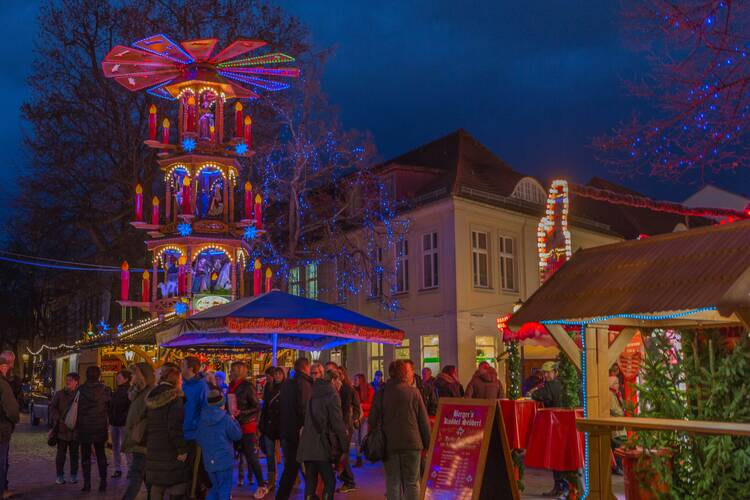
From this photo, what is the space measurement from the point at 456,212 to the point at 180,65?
446 inches

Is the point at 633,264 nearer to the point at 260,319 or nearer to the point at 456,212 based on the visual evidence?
the point at 260,319

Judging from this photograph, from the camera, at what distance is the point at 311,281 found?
36.6m

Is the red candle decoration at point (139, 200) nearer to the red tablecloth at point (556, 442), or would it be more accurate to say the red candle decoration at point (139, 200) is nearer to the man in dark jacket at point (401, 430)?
the red tablecloth at point (556, 442)

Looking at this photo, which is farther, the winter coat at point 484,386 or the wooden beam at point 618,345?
the winter coat at point 484,386

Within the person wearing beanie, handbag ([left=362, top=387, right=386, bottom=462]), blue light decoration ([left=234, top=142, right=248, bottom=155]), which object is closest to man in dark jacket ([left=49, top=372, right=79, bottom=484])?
the person wearing beanie

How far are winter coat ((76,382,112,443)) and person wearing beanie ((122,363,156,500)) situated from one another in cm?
306

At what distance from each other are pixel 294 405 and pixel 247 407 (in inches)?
84.6

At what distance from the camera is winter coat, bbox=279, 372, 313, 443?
405 inches

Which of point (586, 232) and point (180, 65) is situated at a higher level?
point (180, 65)

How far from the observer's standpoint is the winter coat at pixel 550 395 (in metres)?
13.1

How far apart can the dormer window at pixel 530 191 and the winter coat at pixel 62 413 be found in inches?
838

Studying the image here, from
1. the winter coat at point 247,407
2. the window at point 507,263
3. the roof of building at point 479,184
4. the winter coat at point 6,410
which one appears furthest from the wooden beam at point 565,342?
the window at point 507,263

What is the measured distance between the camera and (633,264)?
9094 mm

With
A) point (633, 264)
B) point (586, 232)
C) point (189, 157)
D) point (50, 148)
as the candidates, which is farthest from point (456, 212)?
point (633, 264)
